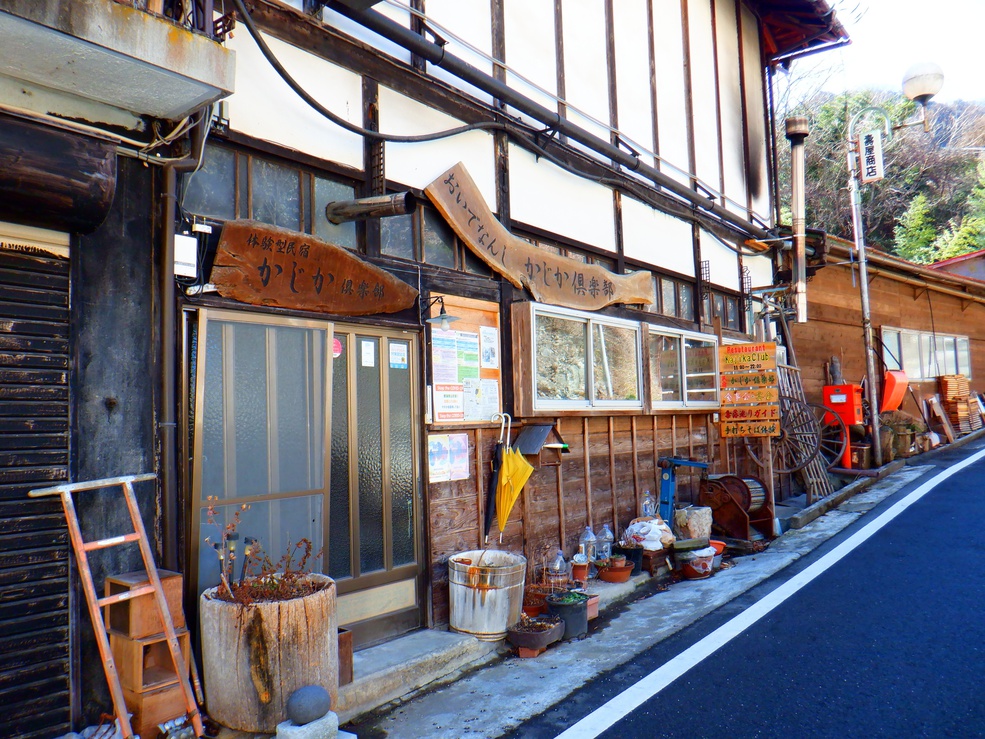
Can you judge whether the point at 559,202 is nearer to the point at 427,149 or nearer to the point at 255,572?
the point at 427,149

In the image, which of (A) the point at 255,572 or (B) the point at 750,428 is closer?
(A) the point at 255,572

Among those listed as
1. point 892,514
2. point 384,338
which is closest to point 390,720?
point 384,338

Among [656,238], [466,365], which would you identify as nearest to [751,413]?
[656,238]

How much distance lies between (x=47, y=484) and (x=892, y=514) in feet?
34.9

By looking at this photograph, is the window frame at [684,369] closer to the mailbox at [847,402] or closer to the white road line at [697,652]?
the white road line at [697,652]

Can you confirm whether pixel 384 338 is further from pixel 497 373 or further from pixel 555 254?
pixel 555 254

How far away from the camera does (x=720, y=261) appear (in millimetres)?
13062

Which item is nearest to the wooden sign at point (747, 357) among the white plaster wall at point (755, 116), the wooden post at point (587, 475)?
the wooden post at point (587, 475)

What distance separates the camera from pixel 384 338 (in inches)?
257

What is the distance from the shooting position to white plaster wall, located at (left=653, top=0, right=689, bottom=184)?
11.5 metres

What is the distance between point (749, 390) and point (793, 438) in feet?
8.93

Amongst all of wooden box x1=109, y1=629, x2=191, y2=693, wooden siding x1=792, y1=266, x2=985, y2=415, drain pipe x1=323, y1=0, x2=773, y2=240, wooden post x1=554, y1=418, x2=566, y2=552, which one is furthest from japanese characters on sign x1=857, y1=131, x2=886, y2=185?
wooden box x1=109, y1=629, x2=191, y2=693

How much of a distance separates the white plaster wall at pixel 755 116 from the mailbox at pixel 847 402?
388 centimetres

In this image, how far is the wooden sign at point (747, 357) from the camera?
11.0m
